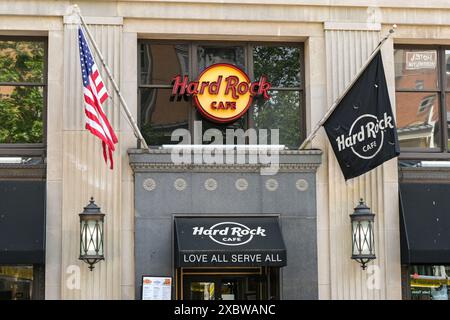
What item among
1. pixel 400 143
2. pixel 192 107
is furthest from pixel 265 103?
pixel 400 143

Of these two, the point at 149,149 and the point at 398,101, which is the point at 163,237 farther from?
the point at 398,101

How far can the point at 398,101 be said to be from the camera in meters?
21.5

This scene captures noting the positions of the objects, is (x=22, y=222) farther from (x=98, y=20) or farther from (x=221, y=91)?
(x=221, y=91)

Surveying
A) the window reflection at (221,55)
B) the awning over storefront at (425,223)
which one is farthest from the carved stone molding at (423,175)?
the window reflection at (221,55)

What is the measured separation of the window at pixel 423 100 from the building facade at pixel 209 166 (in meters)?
0.03

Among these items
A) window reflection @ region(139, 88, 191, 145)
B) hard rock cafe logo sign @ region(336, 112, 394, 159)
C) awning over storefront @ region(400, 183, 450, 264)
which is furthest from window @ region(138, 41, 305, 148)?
awning over storefront @ region(400, 183, 450, 264)

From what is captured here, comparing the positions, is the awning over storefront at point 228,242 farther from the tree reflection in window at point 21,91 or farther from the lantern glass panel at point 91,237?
the tree reflection in window at point 21,91

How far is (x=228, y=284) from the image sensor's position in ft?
69.1

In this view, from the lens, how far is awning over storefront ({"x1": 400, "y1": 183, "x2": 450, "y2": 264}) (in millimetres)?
20328

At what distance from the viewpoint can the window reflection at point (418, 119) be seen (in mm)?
21516

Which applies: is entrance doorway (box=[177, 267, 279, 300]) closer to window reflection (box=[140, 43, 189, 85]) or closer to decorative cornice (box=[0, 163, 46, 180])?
decorative cornice (box=[0, 163, 46, 180])

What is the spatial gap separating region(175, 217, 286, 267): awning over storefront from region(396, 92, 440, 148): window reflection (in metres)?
3.23

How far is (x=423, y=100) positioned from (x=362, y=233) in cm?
317

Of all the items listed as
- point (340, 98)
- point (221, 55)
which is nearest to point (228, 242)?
point (340, 98)
